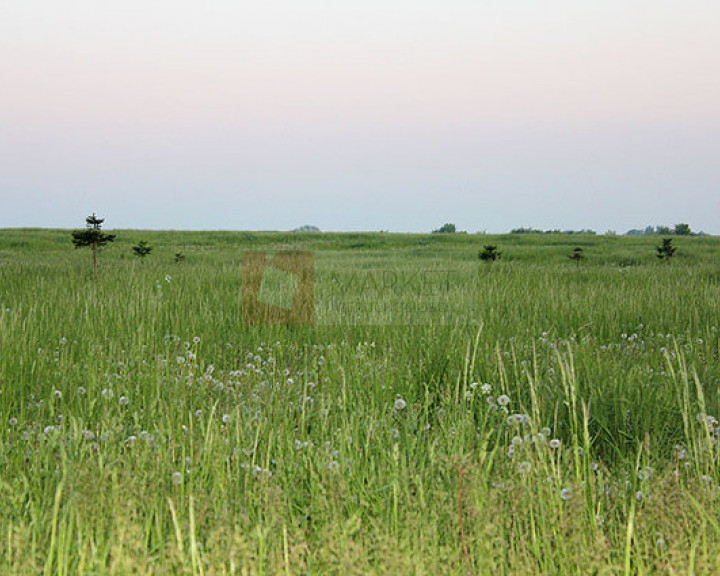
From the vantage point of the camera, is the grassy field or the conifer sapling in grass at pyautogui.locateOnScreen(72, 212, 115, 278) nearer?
the grassy field

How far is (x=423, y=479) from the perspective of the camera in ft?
10.1

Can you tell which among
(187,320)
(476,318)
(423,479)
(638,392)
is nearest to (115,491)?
(423,479)

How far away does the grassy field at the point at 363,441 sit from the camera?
244 cm

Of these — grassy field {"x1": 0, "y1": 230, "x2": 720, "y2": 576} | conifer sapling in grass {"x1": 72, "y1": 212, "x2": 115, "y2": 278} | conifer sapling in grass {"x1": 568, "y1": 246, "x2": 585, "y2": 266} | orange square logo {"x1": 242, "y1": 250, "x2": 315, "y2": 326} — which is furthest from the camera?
conifer sapling in grass {"x1": 568, "y1": 246, "x2": 585, "y2": 266}

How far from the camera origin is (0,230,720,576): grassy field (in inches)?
96.2

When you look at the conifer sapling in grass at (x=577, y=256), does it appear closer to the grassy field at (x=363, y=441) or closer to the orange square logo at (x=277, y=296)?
the orange square logo at (x=277, y=296)

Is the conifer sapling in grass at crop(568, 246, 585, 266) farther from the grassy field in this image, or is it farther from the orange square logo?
the grassy field

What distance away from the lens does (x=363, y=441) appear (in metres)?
3.69

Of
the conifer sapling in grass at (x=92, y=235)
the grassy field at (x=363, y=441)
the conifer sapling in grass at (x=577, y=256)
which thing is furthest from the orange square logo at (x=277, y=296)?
the conifer sapling in grass at (x=577, y=256)

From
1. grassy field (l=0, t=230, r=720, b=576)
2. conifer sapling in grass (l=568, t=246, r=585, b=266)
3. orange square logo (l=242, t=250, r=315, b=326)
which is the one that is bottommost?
grassy field (l=0, t=230, r=720, b=576)

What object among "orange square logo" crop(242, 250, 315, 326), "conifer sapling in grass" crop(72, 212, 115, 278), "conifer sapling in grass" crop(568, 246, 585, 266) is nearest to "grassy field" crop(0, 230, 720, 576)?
"orange square logo" crop(242, 250, 315, 326)

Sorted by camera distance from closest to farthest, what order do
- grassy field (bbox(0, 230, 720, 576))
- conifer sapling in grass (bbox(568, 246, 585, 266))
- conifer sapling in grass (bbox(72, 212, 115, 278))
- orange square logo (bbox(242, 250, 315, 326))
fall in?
1. grassy field (bbox(0, 230, 720, 576))
2. orange square logo (bbox(242, 250, 315, 326))
3. conifer sapling in grass (bbox(72, 212, 115, 278))
4. conifer sapling in grass (bbox(568, 246, 585, 266))

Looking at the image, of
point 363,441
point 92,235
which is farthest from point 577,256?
point 363,441

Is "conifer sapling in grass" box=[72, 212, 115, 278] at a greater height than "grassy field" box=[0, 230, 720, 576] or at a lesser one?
greater
